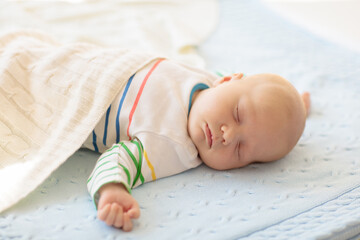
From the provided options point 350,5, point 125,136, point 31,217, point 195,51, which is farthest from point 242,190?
point 350,5

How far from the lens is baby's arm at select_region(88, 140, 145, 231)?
824mm

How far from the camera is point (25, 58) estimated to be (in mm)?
1162

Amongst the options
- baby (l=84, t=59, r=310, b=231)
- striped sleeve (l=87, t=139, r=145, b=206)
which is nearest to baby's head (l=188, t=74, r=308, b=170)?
baby (l=84, t=59, r=310, b=231)

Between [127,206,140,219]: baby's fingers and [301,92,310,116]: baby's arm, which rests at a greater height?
[301,92,310,116]: baby's arm

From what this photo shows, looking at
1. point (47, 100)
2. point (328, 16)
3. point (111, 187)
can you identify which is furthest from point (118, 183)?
point (328, 16)

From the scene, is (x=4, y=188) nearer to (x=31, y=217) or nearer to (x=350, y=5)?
(x=31, y=217)

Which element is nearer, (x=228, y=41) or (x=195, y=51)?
(x=195, y=51)

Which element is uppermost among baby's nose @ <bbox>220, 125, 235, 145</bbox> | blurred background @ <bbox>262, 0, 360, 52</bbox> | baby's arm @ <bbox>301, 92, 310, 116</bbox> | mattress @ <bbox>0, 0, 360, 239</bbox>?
blurred background @ <bbox>262, 0, 360, 52</bbox>

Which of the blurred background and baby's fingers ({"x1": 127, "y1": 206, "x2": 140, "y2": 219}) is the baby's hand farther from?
the blurred background

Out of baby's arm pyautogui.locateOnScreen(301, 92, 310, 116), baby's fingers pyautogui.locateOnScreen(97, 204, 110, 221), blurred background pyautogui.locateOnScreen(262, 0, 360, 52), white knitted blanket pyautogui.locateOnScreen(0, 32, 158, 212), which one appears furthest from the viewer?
blurred background pyautogui.locateOnScreen(262, 0, 360, 52)

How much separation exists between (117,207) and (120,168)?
12 cm

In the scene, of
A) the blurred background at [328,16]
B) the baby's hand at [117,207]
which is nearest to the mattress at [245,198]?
the baby's hand at [117,207]

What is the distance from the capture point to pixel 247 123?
1.01 meters

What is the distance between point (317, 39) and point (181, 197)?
1.13m
